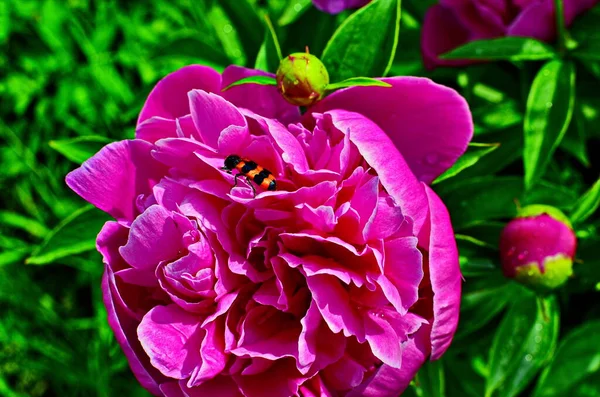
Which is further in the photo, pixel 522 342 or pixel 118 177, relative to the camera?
pixel 522 342

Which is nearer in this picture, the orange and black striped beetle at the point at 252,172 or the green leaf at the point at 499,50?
the orange and black striped beetle at the point at 252,172

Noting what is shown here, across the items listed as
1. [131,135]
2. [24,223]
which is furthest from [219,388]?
[24,223]

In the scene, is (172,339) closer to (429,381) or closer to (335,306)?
(335,306)

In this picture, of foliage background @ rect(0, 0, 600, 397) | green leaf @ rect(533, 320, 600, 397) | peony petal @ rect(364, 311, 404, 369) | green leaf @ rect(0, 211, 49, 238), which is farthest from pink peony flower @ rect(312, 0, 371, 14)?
green leaf @ rect(0, 211, 49, 238)

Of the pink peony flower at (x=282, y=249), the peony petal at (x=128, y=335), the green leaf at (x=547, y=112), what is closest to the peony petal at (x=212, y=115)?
the pink peony flower at (x=282, y=249)

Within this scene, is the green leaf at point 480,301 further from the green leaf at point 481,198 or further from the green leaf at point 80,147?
the green leaf at point 80,147

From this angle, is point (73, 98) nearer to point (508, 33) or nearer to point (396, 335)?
point (508, 33)
